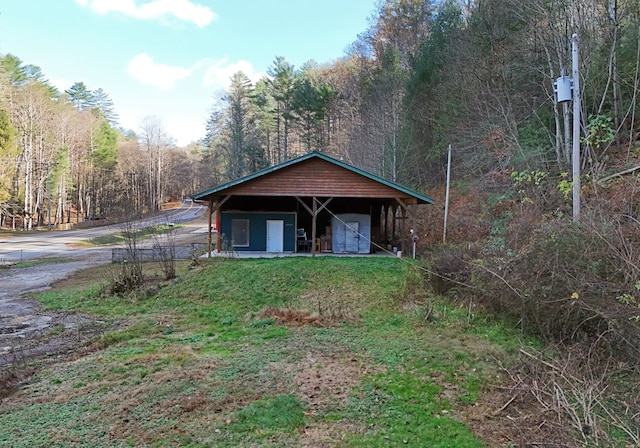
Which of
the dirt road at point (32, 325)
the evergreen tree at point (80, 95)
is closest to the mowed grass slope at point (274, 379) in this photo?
the dirt road at point (32, 325)

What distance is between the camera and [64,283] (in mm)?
14148

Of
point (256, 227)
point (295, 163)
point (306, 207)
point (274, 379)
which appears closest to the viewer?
point (274, 379)

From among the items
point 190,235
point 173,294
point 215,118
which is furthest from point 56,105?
point 173,294

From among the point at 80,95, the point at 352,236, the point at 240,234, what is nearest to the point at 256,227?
the point at 240,234

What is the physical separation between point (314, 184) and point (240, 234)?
4118mm

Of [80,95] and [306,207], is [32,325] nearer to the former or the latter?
[306,207]

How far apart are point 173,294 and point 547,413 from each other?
9342 millimetres

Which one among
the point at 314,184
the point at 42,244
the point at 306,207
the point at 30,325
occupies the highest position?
the point at 314,184

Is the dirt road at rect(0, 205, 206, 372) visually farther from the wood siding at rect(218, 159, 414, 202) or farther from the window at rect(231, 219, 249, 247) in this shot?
the wood siding at rect(218, 159, 414, 202)

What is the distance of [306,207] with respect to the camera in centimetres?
1518

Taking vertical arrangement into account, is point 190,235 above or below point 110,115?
below

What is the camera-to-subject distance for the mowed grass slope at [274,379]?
370cm

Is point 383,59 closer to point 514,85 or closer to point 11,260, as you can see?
point 514,85

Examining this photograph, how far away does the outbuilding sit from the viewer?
50.8ft
